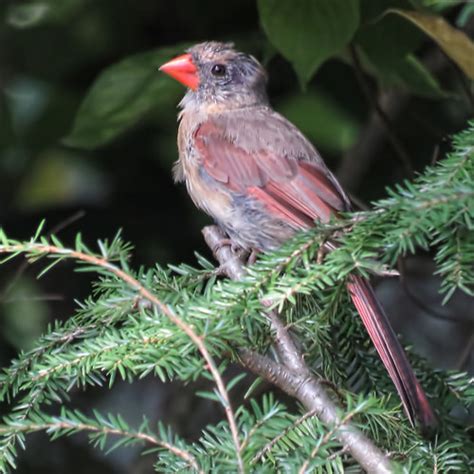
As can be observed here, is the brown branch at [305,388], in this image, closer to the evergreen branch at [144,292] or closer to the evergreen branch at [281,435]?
the evergreen branch at [281,435]

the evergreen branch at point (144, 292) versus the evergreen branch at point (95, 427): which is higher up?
the evergreen branch at point (144, 292)

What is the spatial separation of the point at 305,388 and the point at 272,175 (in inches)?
43.8

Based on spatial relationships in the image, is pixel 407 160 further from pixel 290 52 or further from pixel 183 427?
pixel 183 427

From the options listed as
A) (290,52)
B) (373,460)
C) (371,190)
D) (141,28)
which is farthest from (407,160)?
(373,460)

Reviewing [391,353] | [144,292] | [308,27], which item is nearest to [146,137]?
[308,27]

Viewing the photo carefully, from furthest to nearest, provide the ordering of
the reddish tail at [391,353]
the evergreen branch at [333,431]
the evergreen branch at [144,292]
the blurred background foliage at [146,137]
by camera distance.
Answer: the blurred background foliage at [146,137] → the reddish tail at [391,353] → the evergreen branch at [333,431] → the evergreen branch at [144,292]

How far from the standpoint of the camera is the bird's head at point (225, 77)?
3293 millimetres

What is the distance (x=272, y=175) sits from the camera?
2.79m

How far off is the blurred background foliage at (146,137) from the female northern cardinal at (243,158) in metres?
0.11

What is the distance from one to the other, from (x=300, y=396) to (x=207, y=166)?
1.25 meters

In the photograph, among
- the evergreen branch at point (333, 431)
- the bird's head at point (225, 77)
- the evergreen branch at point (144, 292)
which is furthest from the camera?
the bird's head at point (225, 77)

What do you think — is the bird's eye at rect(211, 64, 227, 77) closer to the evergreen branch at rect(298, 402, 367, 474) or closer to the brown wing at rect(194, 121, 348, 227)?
the brown wing at rect(194, 121, 348, 227)

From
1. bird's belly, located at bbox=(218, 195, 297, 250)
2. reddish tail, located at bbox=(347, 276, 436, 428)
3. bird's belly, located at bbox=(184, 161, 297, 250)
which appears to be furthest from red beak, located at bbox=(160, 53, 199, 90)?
reddish tail, located at bbox=(347, 276, 436, 428)

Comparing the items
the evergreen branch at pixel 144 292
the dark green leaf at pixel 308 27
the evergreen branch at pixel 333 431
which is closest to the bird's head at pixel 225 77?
the dark green leaf at pixel 308 27
